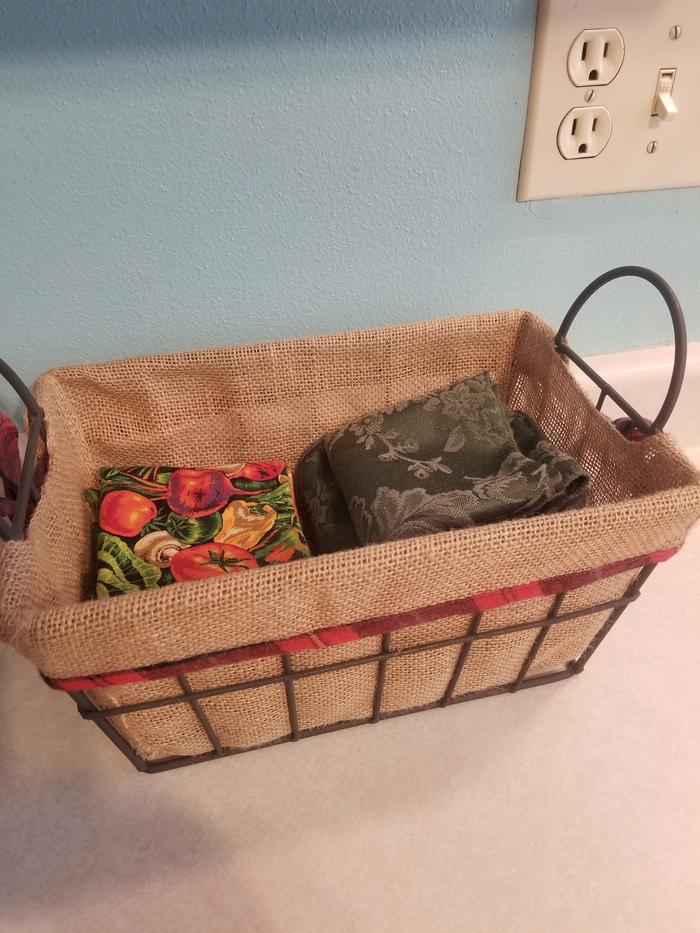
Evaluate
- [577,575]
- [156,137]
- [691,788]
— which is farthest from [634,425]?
[156,137]

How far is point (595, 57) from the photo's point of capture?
39 cm

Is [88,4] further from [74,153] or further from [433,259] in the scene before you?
[433,259]

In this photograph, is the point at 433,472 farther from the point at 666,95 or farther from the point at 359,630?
the point at 666,95

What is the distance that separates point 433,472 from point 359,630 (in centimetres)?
15

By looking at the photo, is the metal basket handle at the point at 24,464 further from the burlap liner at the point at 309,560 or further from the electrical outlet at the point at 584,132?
the electrical outlet at the point at 584,132

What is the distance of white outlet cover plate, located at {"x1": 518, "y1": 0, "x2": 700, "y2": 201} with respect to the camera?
1.23 feet

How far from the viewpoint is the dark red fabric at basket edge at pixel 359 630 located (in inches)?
10.9

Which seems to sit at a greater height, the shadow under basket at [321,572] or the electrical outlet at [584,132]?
the electrical outlet at [584,132]

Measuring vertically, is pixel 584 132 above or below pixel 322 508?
above

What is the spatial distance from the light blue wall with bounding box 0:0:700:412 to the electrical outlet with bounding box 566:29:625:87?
31mm

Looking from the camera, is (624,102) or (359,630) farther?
(624,102)

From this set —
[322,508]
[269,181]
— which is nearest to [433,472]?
[322,508]

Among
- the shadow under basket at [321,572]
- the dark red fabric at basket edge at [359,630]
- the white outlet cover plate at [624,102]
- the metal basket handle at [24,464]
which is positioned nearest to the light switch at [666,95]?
the white outlet cover plate at [624,102]

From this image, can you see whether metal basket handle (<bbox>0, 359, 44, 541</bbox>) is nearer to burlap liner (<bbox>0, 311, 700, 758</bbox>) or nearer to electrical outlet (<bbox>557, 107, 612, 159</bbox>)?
burlap liner (<bbox>0, 311, 700, 758</bbox>)
